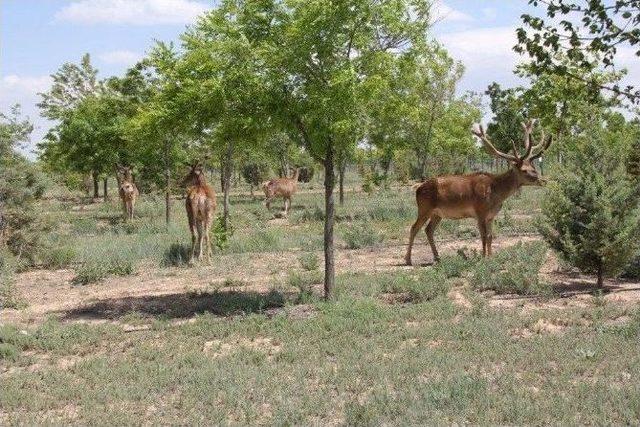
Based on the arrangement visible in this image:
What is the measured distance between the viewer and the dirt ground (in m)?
10.5

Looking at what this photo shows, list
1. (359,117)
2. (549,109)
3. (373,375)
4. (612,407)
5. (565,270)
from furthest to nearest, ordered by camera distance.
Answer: (549,109) < (565,270) < (359,117) < (373,375) < (612,407)

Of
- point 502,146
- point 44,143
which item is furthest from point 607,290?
point 44,143

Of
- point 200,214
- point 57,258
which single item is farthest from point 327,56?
point 57,258

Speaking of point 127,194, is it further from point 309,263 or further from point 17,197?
point 309,263

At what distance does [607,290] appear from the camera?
422 inches

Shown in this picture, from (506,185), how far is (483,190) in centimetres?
46

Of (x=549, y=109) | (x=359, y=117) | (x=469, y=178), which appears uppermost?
Answer: (x=549, y=109)

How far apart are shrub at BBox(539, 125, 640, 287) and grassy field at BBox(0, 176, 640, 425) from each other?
55cm

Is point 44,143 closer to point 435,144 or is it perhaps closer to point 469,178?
point 435,144

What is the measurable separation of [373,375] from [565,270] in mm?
6829

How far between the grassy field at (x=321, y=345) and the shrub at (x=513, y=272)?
3cm

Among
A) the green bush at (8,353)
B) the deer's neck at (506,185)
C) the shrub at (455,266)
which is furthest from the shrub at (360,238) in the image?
the green bush at (8,353)

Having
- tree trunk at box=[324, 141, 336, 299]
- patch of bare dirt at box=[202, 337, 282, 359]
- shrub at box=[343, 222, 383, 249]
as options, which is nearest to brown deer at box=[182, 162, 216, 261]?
shrub at box=[343, 222, 383, 249]

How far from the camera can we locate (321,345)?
26.8ft
